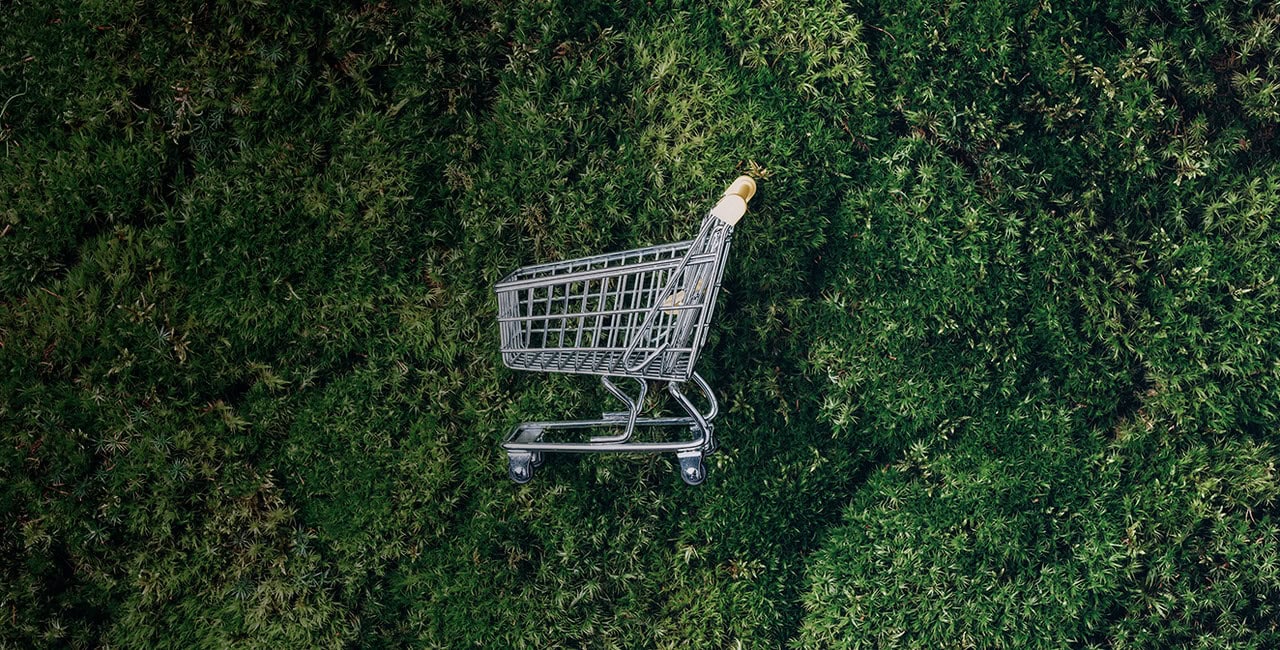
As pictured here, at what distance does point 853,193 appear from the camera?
333cm

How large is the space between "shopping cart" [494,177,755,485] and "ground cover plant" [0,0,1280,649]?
0.17 meters

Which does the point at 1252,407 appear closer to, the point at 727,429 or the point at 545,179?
the point at 727,429

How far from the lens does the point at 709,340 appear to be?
333 cm

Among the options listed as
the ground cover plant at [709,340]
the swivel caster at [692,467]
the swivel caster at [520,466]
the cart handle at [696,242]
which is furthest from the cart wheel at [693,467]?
the swivel caster at [520,466]

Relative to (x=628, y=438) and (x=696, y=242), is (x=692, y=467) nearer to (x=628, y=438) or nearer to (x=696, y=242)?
(x=628, y=438)

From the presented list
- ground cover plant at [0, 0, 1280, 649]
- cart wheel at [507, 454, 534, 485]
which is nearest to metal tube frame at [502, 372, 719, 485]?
cart wheel at [507, 454, 534, 485]

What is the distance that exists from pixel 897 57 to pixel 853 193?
475 mm

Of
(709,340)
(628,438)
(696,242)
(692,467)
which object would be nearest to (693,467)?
(692,467)

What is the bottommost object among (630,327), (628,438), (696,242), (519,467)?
(519,467)

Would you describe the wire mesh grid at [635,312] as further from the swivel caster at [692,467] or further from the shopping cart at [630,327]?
the swivel caster at [692,467]

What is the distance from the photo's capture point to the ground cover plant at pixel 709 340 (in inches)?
129

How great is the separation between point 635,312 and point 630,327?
7 centimetres

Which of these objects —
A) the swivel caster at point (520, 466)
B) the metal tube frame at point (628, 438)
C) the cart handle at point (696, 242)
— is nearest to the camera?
the cart handle at point (696, 242)

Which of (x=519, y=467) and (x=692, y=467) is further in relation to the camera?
(x=519, y=467)
